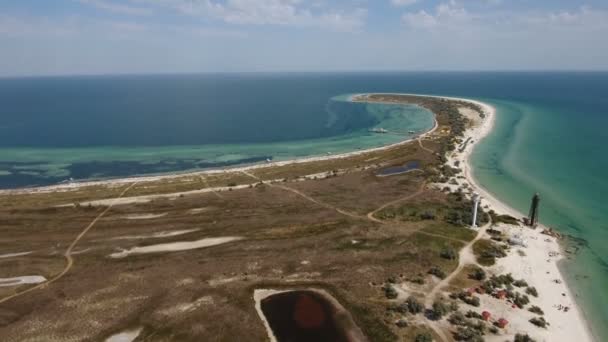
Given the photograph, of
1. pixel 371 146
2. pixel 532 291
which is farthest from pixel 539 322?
pixel 371 146

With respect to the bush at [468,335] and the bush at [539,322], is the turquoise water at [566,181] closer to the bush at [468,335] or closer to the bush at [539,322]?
the bush at [539,322]

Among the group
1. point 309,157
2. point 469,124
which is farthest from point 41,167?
point 469,124

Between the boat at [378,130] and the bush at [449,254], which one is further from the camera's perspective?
the boat at [378,130]

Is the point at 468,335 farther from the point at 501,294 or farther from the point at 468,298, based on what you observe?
the point at 501,294

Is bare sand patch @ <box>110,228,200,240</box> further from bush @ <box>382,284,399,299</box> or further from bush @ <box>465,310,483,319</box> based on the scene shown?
bush @ <box>465,310,483,319</box>

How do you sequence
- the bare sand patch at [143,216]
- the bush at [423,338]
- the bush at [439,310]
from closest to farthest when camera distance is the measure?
the bush at [423,338], the bush at [439,310], the bare sand patch at [143,216]

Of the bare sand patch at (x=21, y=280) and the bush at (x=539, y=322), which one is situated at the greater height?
the bare sand patch at (x=21, y=280)

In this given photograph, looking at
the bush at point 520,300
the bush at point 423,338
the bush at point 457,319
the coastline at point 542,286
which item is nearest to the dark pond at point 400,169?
the coastline at point 542,286
